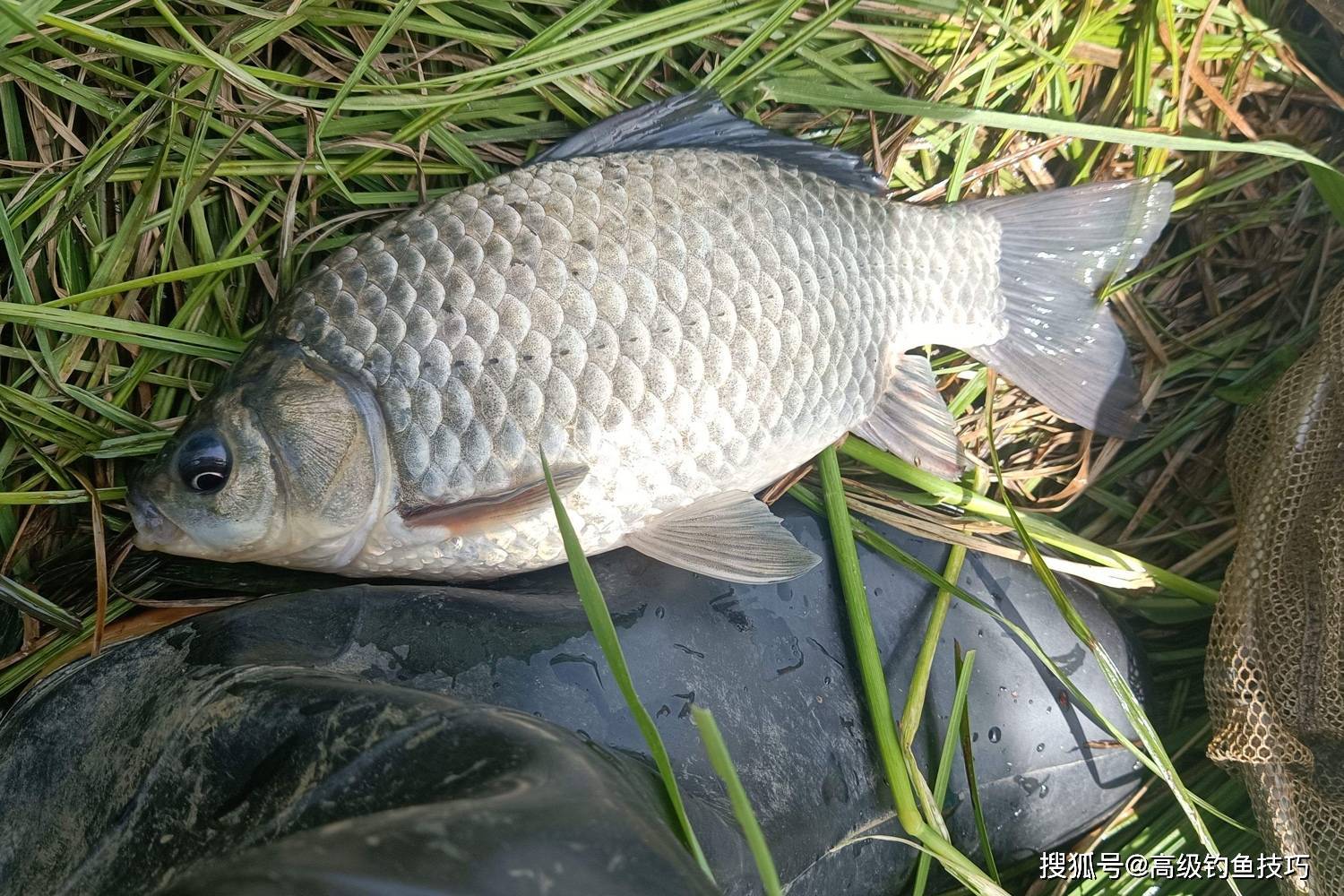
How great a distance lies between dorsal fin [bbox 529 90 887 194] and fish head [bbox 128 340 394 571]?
561 mm

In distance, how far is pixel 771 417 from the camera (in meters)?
1.62

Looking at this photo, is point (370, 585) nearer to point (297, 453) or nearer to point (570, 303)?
point (297, 453)

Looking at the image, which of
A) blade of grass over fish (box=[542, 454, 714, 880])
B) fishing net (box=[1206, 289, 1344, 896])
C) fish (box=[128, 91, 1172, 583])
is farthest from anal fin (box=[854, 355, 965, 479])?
blade of grass over fish (box=[542, 454, 714, 880])

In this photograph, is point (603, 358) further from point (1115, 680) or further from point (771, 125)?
point (1115, 680)

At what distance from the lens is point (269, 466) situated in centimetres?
142

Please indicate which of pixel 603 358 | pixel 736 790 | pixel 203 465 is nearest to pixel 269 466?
pixel 203 465

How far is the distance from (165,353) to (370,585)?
0.64 metres

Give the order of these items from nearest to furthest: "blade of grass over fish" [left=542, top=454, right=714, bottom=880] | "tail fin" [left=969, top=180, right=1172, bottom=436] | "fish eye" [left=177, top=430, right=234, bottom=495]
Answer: "blade of grass over fish" [left=542, top=454, right=714, bottom=880] < "fish eye" [left=177, top=430, right=234, bottom=495] < "tail fin" [left=969, top=180, right=1172, bottom=436]

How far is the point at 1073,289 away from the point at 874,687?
2.98 ft

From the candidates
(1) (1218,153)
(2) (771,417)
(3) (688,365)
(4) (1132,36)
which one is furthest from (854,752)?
(4) (1132,36)

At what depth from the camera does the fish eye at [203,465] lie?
55.2 inches

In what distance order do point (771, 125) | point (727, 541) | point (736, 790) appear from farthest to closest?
point (771, 125) → point (727, 541) → point (736, 790)

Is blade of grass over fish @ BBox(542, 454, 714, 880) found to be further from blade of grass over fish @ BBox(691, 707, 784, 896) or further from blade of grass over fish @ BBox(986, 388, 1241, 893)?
blade of grass over fish @ BBox(986, 388, 1241, 893)

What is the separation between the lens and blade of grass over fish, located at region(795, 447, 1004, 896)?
150 cm
